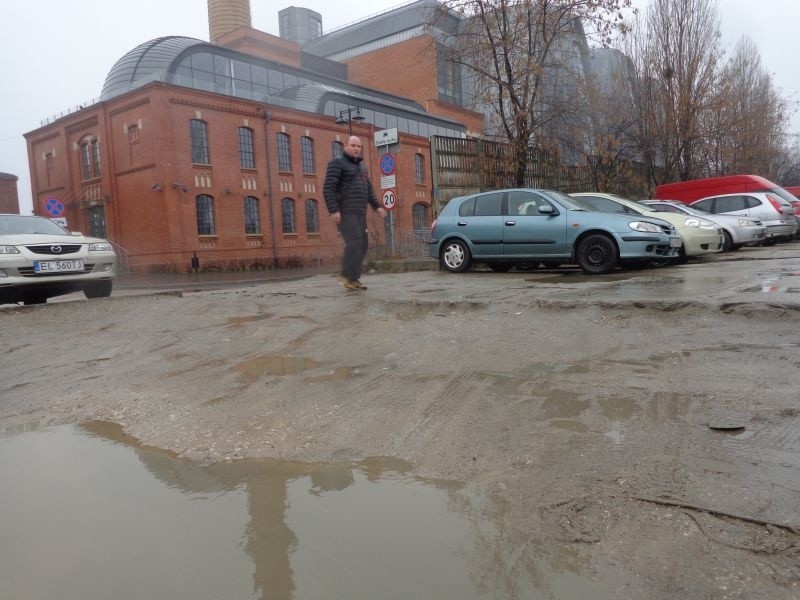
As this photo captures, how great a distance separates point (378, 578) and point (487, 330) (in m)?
3.23

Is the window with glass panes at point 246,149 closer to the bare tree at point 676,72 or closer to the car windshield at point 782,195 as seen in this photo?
the bare tree at point 676,72

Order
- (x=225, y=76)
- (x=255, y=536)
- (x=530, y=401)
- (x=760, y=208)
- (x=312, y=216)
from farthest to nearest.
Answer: (x=312, y=216) → (x=225, y=76) → (x=760, y=208) → (x=530, y=401) → (x=255, y=536)

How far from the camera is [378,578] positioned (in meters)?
1.95

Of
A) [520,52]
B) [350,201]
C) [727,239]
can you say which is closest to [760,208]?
[727,239]

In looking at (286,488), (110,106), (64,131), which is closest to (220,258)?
(110,106)

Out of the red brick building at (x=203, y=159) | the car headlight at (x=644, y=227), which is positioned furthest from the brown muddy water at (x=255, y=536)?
the red brick building at (x=203, y=159)

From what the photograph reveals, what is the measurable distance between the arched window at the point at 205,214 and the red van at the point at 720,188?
18.7m

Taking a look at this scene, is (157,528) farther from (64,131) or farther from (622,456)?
(64,131)

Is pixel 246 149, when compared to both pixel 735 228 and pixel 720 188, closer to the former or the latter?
pixel 720 188

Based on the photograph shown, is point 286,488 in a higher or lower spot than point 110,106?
lower

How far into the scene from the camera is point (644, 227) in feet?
30.2

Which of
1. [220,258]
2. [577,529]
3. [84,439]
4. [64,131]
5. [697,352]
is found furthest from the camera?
[64,131]

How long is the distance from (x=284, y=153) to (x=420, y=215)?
34.6 ft

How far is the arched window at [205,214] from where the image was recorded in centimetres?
2677
